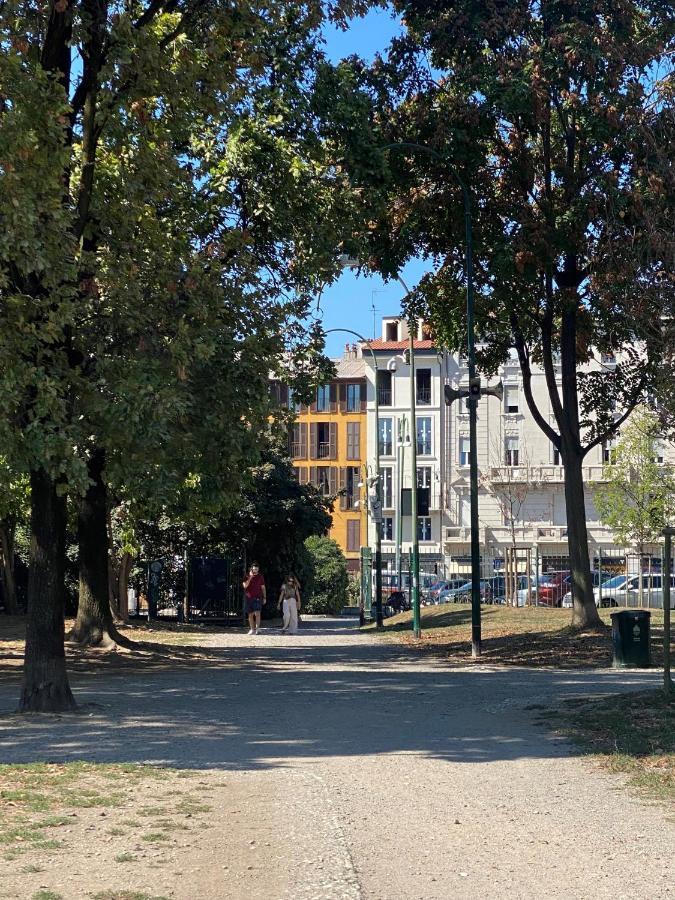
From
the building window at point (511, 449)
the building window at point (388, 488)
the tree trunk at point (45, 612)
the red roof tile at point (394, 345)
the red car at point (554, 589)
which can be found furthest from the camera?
the red roof tile at point (394, 345)

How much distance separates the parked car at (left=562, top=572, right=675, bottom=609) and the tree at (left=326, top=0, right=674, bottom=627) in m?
15.4

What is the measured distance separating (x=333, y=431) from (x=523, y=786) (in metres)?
84.4

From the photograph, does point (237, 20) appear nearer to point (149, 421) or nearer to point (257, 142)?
point (257, 142)

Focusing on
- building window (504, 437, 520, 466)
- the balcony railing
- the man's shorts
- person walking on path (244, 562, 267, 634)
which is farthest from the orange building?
the man's shorts

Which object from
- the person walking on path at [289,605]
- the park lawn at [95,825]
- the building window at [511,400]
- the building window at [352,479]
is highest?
the building window at [511,400]

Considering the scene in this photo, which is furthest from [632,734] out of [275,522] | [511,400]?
[511,400]

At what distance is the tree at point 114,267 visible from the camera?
43.3ft

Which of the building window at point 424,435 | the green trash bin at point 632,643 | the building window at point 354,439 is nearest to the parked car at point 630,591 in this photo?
the green trash bin at point 632,643

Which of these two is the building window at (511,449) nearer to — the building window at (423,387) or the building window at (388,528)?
the building window at (423,387)

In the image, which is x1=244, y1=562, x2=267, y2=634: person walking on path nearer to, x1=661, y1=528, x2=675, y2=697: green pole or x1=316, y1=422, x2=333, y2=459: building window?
x1=661, y1=528, x2=675, y2=697: green pole

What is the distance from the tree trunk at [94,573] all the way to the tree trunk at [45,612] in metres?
6.59

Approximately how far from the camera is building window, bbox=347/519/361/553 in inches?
3703

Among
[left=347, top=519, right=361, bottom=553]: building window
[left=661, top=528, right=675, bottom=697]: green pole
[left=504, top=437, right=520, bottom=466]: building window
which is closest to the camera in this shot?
[left=661, top=528, right=675, bottom=697]: green pole

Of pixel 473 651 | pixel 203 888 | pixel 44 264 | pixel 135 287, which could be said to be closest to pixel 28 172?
pixel 44 264
